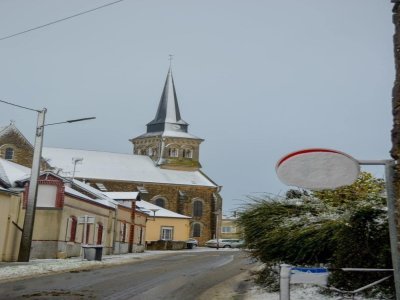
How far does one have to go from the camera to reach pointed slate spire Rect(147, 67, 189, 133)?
8744 centimetres

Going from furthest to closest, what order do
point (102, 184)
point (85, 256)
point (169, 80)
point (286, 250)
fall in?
point (169, 80) < point (102, 184) < point (85, 256) < point (286, 250)

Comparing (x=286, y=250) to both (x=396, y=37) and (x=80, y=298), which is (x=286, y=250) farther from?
(x=396, y=37)

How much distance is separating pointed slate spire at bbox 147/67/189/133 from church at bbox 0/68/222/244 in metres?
6.05

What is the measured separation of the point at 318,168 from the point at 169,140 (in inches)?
3194

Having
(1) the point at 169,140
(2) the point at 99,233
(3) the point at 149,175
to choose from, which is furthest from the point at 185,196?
(2) the point at 99,233

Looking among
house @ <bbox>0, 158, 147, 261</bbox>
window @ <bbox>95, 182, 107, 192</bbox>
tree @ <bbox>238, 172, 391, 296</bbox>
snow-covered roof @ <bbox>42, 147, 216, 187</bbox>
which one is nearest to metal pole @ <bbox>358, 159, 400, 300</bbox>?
tree @ <bbox>238, 172, 391, 296</bbox>

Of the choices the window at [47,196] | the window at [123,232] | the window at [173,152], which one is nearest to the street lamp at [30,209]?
the window at [47,196]

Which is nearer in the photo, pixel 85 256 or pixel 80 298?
pixel 80 298

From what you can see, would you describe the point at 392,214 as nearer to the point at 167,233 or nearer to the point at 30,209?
the point at 30,209

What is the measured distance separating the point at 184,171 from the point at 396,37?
75.3m

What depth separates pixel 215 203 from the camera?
70.9 meters

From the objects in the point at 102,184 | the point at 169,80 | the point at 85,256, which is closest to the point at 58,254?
the point at 85,256

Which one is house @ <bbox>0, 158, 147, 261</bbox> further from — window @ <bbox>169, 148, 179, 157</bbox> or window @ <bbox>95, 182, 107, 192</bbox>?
window @ <bbox>169, 148, 179, 157</bbox>

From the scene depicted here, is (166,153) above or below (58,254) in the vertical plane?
above
